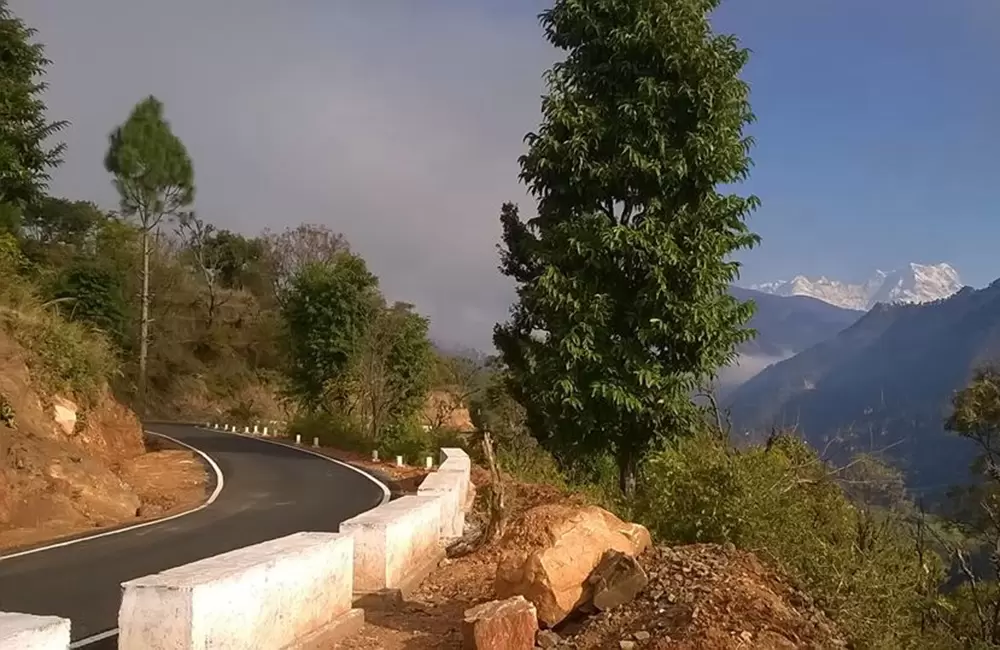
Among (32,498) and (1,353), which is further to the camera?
(1,353)

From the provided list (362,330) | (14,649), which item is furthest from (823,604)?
(362,330)

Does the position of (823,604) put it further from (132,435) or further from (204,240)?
(204,240)

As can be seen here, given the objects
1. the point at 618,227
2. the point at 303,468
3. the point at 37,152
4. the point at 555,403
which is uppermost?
the point at 37,152

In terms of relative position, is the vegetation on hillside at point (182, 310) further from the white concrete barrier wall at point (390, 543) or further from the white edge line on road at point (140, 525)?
the white concrete barrier wall at point (390, 543)

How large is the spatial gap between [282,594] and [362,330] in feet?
120

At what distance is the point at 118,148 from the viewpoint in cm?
4022

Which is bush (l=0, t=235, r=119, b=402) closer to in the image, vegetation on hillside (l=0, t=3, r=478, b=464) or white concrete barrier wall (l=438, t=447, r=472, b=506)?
vegetation on hillside (l=0, t=3, r=478, b=464)

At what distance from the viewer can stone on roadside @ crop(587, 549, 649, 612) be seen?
6957 millimetres

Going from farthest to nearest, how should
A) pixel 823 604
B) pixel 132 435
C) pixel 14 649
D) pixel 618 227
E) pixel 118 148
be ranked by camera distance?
pixel 118 148, pixel 132 435, pixel 618 227, pixel 823 604, pixel 14 649

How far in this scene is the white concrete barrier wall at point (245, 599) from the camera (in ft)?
16.0

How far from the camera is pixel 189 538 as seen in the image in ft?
43.1

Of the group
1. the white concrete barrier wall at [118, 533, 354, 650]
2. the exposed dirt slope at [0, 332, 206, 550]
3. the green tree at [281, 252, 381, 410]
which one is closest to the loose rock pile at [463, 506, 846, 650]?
the white concrete barrier wall at [118, 533, 354, 650]

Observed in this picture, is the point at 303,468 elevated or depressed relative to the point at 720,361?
depressed

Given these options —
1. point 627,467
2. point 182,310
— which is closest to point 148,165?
point 182,310
